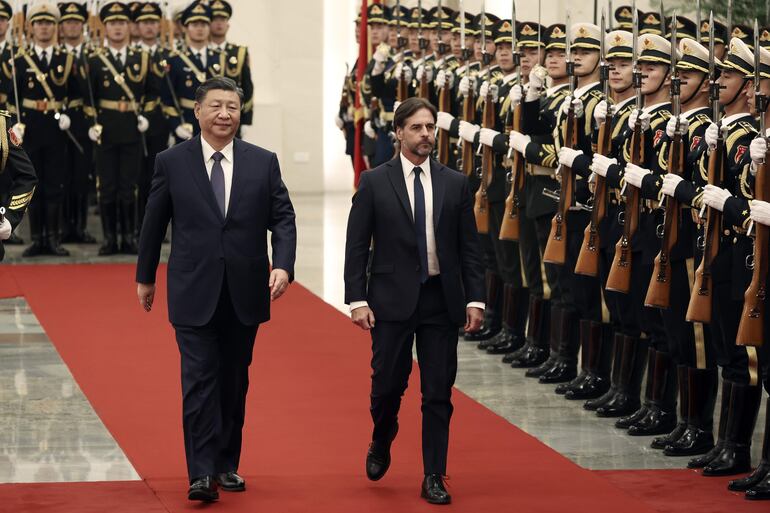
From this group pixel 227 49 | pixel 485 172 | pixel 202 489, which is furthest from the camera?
pixel 227 49

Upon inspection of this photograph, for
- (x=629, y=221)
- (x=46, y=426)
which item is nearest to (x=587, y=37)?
(x=629, y=221)

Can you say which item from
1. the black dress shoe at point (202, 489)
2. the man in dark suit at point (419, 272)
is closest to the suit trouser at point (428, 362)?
the man in dark suit at point (419, 272)

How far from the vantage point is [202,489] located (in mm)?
5500

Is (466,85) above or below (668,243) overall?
above

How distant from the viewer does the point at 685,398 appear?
6.59m

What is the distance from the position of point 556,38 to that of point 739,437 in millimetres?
2559

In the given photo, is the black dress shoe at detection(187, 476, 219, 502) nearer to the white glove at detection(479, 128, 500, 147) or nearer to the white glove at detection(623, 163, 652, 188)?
the white glove at detection(623, 163, 652, 188)

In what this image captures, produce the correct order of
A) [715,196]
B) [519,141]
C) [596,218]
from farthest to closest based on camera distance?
[519,141] → [596,218] → [715,196]

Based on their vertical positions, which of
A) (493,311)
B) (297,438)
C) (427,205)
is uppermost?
(427,205)

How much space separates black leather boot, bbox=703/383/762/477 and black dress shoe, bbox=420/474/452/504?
3.72 feet

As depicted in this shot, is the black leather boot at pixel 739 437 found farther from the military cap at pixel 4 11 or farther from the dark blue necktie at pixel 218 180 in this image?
the military cap at pixel 4 11

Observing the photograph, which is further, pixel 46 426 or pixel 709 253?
pixel 46 426

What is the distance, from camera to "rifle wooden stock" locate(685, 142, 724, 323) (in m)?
6.09

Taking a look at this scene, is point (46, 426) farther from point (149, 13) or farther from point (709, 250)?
point (149, 13)
